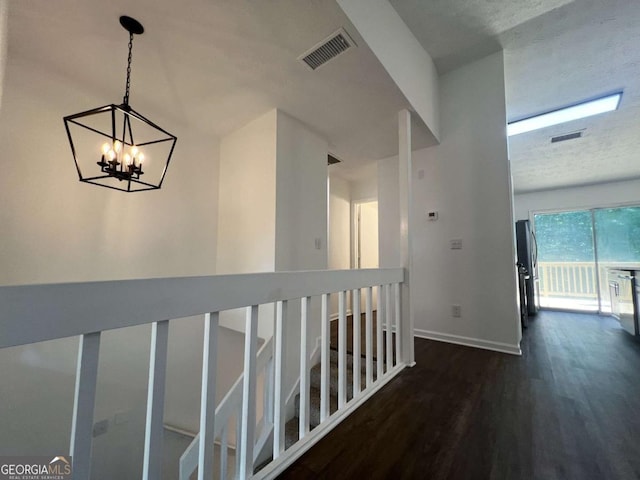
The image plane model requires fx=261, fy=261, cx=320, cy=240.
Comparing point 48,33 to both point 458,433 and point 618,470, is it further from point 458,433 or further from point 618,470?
point 618,470

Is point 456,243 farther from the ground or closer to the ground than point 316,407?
farther from the ground

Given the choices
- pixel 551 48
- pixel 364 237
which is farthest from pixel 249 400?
pixel 364 237

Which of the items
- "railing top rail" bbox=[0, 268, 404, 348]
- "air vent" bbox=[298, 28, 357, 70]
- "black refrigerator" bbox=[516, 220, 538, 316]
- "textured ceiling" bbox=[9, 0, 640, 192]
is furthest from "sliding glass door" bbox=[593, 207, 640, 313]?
"railing top rail" bbox=[0, 268, 404, 348]

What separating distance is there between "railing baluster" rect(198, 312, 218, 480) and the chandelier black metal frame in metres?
1.24

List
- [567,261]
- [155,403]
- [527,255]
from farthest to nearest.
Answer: [567,261]
[527,255]
[155,403]

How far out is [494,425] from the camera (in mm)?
1530

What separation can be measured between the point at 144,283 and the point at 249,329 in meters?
0.48

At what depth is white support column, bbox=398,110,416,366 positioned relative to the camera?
2451 mm

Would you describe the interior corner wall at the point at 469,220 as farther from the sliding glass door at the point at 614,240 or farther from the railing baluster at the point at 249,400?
the sliding glass door at the point at 614,240

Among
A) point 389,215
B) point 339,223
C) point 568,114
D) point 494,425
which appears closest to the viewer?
point 494,425

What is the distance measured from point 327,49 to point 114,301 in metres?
1.98

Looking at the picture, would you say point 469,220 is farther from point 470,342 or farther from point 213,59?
point 213,59

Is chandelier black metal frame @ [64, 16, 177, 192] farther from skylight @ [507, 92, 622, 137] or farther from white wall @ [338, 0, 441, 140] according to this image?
skylight @ [507, 92, 622, 137]
